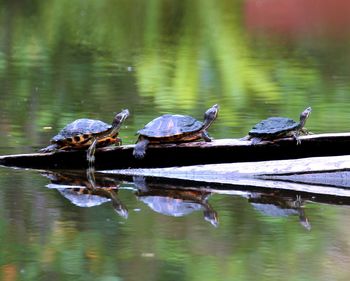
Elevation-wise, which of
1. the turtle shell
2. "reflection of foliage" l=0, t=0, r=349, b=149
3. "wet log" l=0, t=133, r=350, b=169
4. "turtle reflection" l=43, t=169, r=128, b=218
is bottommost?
the turtle shell

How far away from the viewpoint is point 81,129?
21.3ft

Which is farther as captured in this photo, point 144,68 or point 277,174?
point 144,68

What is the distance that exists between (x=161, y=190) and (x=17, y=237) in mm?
1333

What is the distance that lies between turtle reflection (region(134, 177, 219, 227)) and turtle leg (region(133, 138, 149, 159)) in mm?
169

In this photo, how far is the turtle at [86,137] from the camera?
645 centimetres

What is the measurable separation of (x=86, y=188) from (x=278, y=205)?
3.84 ft

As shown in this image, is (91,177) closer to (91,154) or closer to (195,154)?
(91,154)

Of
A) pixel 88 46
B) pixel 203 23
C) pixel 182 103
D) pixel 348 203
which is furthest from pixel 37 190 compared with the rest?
pixel 203 23

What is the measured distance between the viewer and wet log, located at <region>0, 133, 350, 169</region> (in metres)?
6.26

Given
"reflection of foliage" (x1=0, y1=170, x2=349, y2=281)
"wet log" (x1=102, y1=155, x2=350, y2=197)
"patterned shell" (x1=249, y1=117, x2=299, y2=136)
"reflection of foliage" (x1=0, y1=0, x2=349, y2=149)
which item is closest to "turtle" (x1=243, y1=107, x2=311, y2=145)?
"patterned shell" (x1=249, y1=117, x2=299, y2=136)

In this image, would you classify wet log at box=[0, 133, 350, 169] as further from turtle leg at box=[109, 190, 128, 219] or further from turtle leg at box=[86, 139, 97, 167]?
turtle leg at box=[109, 190, 128, 219]

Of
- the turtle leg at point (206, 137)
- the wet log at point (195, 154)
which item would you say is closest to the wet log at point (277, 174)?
the wet log at point (195, 154)

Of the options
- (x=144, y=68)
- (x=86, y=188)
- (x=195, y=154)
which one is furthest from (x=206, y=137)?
(x=144, y=68)

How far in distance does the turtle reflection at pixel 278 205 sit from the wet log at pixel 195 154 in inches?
19.3
